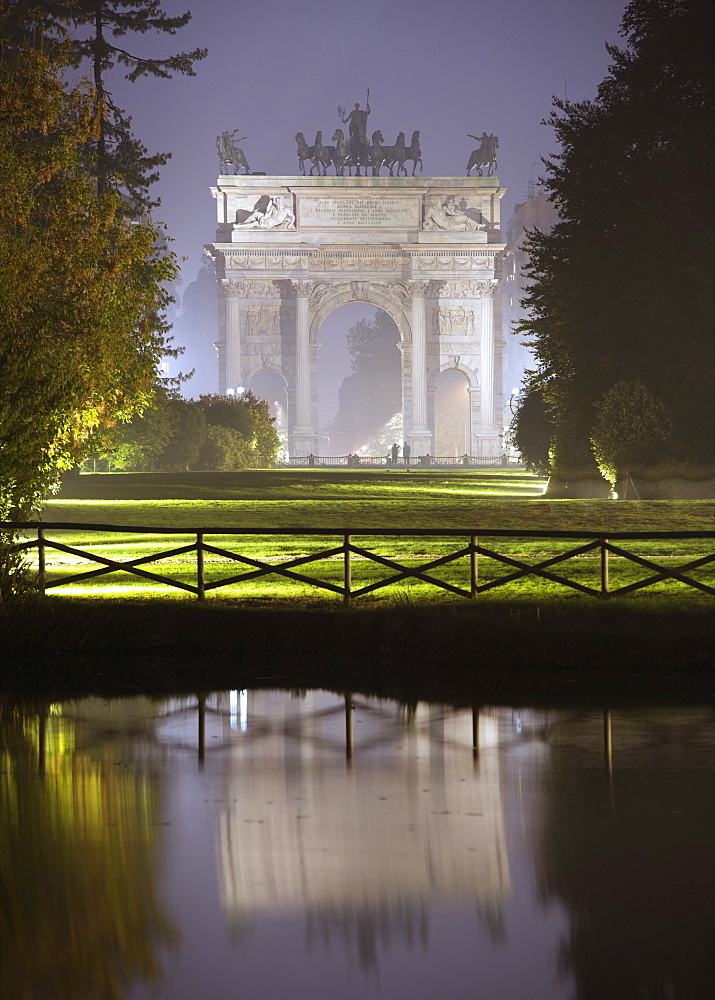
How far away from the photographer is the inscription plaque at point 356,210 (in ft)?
355

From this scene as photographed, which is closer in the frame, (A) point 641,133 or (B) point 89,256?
(B) point 89,256

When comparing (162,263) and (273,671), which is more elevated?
(162,263)

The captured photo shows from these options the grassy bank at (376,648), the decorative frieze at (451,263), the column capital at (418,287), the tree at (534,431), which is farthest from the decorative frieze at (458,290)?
the grassy bank at (376,648)

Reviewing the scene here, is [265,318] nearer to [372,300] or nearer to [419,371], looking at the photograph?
[372,300]

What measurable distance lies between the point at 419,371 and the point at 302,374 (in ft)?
32.6

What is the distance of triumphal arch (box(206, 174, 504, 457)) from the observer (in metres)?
108

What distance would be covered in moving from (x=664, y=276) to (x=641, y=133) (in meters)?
6.14

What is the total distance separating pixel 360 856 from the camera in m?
8.35

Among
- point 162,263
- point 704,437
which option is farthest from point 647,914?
point 704,437

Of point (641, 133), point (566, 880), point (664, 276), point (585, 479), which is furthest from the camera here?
point (585, 479)

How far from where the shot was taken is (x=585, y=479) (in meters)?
Answer: 46.1

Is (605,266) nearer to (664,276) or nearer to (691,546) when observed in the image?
(664,276)

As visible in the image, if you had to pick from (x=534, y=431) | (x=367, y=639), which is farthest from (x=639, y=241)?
(x=367, y=639)

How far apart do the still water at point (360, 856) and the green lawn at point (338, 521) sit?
5891 mm
